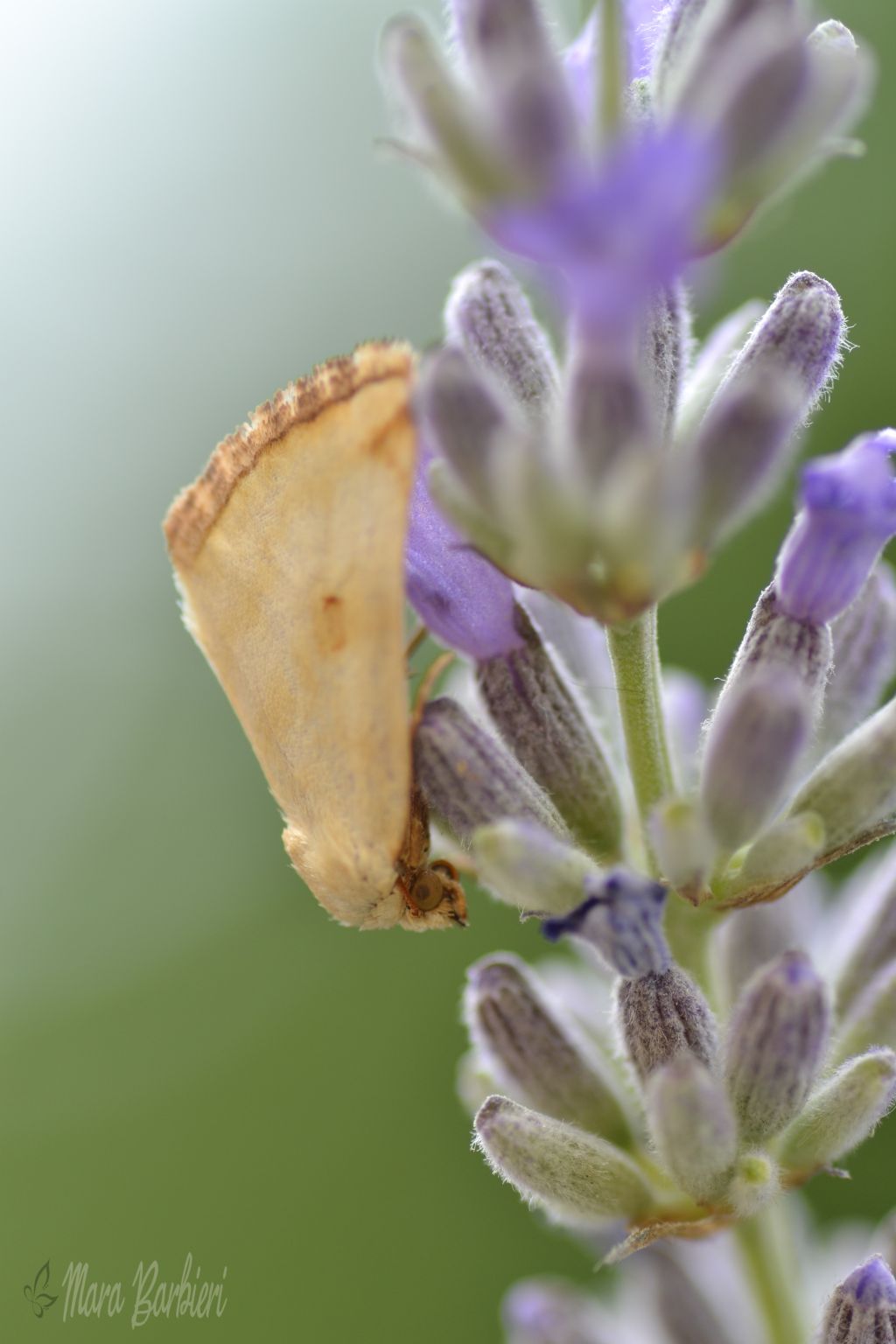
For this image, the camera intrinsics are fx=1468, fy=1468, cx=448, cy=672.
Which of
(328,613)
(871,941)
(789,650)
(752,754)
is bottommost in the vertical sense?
(871,941)

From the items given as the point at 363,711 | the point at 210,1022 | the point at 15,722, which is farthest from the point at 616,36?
the point at 15,722

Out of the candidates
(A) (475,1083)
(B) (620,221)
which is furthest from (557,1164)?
(B) (620,221)

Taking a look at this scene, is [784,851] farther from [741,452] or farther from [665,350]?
[665,350]

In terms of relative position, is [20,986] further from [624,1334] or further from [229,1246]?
[624,1334]

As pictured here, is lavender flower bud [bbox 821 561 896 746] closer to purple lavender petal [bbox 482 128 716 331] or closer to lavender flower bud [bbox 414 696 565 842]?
lavender flower bud [bbox 414 696 565 842]

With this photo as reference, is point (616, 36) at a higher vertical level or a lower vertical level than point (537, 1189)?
higher

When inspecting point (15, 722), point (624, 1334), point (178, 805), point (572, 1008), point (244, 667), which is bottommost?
point (624, 1334)

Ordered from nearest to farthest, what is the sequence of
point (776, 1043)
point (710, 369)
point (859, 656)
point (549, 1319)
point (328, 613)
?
point (328, 613) < point (776, 1043) < point (710, 369) < point (859, 656) < point (549, 1319)
